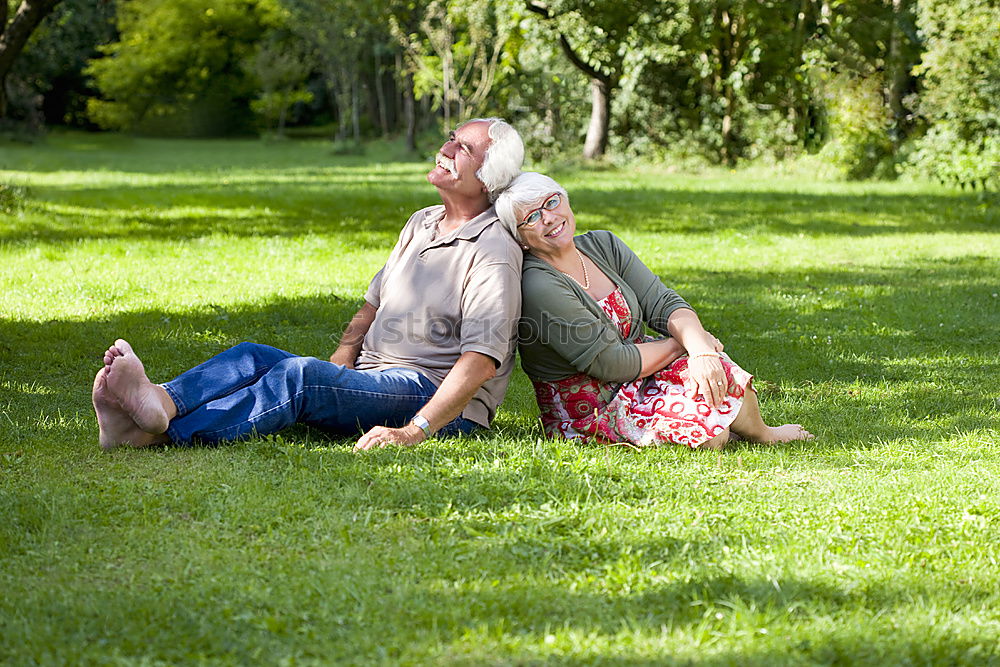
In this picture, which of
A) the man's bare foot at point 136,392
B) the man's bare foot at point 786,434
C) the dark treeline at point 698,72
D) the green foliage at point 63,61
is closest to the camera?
the man's bare foot at point 136,392

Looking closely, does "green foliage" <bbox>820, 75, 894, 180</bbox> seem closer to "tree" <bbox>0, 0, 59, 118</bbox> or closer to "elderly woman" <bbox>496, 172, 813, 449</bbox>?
"tree" <bbox>0, 0, 59, 118</bbox>

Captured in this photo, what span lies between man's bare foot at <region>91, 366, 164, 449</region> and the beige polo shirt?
953 millimetres

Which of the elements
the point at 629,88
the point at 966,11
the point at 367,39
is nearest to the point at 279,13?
the point at 367,39

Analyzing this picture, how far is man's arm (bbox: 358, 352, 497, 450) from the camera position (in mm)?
4430

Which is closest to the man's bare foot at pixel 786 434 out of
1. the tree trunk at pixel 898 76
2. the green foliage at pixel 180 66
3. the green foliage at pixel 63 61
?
the tree trunk at pixel 898 76

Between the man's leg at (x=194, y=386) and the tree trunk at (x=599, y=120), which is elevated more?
the tree trunk at (x=599, y=120)

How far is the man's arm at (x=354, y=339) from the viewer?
5016 millimetres

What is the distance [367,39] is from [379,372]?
33.2 meters

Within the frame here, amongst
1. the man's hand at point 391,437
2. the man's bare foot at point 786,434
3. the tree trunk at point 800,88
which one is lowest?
the man's bare foot at point 786,434

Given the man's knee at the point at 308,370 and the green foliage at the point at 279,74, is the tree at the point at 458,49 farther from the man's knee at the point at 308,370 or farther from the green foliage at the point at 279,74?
the man's knee at the point at 308,370

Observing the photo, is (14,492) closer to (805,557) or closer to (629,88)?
(805,557)

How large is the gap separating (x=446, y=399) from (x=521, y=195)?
0.88m

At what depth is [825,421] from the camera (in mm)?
5430

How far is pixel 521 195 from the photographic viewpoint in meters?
4.52
